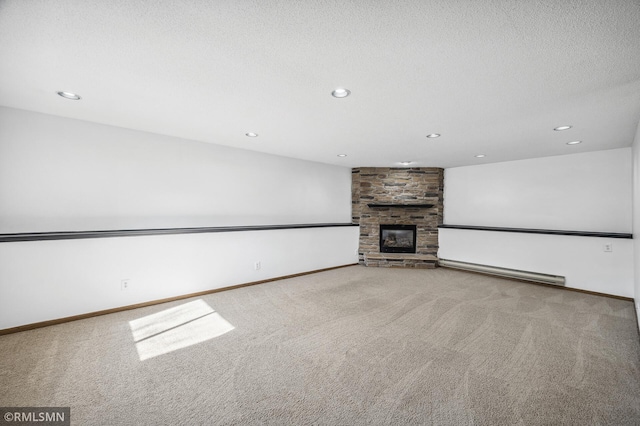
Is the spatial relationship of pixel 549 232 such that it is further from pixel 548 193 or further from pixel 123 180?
pixel 123 180

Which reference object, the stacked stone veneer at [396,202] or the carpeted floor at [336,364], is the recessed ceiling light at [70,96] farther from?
the stacked stone veneer at [396,202]

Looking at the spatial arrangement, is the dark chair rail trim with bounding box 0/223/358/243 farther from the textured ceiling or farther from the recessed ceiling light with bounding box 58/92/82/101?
the recessed ceiling light with bounding box 58/92/82/101

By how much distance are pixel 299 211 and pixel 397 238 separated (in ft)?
7.90

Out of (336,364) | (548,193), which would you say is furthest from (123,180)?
(548,193)

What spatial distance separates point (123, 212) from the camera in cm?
324

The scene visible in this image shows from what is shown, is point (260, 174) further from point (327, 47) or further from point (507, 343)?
point (507, 343)

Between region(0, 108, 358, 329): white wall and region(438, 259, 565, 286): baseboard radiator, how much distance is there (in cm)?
319

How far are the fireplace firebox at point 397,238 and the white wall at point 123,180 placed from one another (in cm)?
230

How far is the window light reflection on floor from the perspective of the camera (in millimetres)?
2279

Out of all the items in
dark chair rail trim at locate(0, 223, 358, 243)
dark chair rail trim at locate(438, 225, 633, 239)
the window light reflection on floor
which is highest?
dark chair rail trim at locate(438, 225, 633, 239)

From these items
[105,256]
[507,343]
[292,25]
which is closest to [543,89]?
[292,25]

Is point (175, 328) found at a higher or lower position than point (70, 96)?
lower

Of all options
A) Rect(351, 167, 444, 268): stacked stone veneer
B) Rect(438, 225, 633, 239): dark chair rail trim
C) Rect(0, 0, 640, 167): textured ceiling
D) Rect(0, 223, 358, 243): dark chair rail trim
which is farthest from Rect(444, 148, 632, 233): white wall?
Rect(0, 223, 358, 243): dark chair rail trim

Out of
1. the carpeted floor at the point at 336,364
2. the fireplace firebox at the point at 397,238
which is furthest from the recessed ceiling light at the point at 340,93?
the fireplace firebox at the point at 397,238
